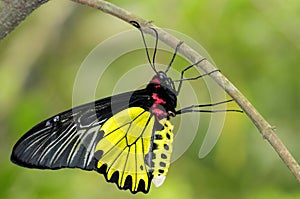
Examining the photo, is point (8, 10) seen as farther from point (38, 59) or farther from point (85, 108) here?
point (38, 59)

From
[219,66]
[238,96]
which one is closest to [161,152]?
[238,96]

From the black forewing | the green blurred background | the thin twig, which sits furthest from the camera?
the green blurred background

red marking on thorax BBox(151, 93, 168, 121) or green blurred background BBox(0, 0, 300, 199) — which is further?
green blurred background BBox(0, 0, 300, 199)

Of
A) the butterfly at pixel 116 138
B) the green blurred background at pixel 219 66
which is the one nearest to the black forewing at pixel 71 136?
the butterfly at pixel 116 138

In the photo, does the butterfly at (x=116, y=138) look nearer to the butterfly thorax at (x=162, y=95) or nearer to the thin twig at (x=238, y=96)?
A: the butterfly thorax at (x=162, y=95)

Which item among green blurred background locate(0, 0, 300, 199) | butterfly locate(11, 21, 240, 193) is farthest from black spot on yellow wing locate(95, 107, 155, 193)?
green blurred background locate(0, 0, 300, 199)

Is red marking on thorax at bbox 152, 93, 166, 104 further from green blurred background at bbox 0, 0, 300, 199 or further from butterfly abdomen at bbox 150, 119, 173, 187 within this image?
green blurred background at bbox 0, 0, 300, 199

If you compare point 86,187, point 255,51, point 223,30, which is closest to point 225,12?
point 223,30

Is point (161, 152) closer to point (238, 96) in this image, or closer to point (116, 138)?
point (116, 138)
